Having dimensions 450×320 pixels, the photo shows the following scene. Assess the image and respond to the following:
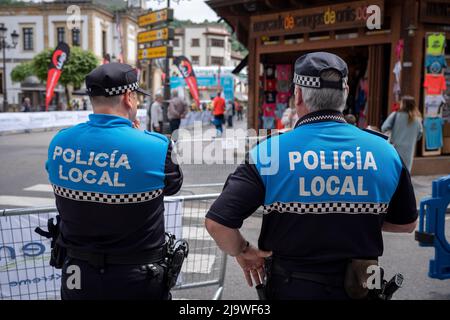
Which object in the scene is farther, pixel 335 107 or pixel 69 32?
pixel 69 32

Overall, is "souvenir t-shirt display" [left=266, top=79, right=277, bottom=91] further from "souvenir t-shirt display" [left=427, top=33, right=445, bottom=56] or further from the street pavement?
the street pavement

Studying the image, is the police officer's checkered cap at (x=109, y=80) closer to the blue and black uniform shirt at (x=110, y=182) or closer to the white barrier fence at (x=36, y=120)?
the blue and black uniform shirt at (x=110, y=182)

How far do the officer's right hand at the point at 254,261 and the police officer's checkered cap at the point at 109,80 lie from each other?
3.44 feet

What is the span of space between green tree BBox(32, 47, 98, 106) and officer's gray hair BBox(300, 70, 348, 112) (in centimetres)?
4665

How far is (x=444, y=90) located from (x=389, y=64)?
1473mm

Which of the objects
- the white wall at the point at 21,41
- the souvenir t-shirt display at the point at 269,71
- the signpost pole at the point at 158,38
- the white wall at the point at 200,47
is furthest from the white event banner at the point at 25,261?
the white wall at the point at 200,47

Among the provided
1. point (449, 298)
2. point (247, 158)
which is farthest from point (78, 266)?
point (449, 298)

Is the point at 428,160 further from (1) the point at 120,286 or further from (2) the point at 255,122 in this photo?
(1) the point at 120,286

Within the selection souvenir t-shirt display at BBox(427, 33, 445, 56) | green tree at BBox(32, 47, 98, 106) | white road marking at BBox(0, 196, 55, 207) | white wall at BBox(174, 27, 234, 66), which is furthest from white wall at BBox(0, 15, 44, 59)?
souvenir t-shirt display at BBox(427, 33, 445, 56)

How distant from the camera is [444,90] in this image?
34.8ft

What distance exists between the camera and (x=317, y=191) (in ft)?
6.88

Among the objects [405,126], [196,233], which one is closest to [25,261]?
[196,233]

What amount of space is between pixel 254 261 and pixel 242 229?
4497mm

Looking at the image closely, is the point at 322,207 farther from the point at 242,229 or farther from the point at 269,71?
the point at 269,71
